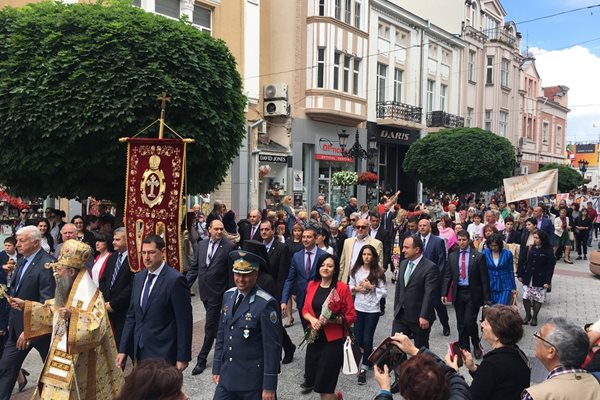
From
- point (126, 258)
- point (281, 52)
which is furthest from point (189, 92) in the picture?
point (281, 52)

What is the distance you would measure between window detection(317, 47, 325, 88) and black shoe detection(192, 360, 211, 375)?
729 inches

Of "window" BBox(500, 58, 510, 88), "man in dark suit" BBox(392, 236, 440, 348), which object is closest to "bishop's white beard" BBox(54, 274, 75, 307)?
"man in dark suit" BBox(392, 236, 440, 348)

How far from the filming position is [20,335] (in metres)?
4.99

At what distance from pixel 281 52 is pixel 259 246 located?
1870 cm

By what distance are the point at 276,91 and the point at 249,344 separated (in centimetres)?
1897

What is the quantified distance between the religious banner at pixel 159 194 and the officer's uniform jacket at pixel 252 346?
10.2 feet

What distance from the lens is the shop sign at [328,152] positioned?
80.3 feet

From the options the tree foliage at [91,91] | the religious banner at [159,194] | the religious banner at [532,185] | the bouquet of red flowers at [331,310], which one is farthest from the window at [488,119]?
the bouquet of red flowers at [331,310]

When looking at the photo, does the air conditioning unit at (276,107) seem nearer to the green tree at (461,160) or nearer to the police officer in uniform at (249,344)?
the green tree at (461,160)

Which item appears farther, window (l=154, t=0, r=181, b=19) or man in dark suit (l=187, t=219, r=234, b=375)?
window (l=154, t=0, r=181, b=19)

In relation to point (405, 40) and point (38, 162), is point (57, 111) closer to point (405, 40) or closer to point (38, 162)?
point (38, 162)

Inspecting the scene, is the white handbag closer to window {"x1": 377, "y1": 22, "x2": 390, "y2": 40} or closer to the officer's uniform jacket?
the officer's uniform jacket

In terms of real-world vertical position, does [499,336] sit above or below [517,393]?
above

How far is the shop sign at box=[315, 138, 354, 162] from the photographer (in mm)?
24484
